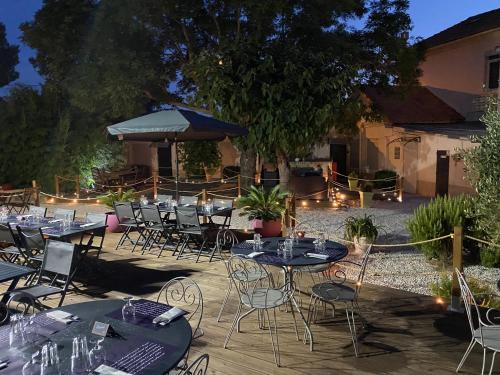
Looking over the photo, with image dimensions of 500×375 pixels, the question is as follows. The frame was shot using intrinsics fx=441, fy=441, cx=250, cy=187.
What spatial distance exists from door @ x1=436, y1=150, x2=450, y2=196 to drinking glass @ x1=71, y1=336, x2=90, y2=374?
15.4 metres

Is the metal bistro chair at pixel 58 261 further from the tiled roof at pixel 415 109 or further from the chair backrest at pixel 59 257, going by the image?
the tiled roof at pixel 415 109

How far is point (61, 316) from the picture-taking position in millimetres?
3088

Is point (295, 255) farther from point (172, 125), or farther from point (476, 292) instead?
point (172, 125)

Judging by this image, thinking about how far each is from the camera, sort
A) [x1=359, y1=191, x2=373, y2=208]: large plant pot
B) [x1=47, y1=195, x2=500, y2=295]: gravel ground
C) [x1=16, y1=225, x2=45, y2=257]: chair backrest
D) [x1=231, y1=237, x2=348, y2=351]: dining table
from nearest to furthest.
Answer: [x1=231, y1=237, x2=348, y2=351]: dining table
[x1=16, y1=225, x2=45, y2=257]: chair backrest
[x1=47, y1=195, x2=500, y2=295]: gravel ground
[x1=359, y1=191, x2=373, y2=208]: large plant pot

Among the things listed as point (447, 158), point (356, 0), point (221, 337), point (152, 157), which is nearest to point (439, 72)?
point (447, 158)

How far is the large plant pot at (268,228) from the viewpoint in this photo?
8781 millimetres

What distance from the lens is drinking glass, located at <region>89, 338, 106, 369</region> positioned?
2469 millimetres

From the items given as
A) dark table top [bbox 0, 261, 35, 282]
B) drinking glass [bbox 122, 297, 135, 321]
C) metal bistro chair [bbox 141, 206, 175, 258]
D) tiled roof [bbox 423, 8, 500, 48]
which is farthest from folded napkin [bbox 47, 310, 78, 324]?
tiled roof [bbox 423, 8, 500, 48]

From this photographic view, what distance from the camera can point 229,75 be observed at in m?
11.3

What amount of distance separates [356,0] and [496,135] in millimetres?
10839

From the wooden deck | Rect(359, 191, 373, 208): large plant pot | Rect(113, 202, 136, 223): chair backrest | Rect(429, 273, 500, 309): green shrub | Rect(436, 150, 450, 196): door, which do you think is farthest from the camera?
Rect(436, 150, 450, 196): door

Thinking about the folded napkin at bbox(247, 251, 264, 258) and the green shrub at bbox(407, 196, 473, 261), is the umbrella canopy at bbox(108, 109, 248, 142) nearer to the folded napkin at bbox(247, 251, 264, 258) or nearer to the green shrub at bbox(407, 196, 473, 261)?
the folded napkin at bbox(247, 251, 264, 258)

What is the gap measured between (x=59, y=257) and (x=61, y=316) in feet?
6.57

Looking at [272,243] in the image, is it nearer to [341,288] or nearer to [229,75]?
[341,288]
